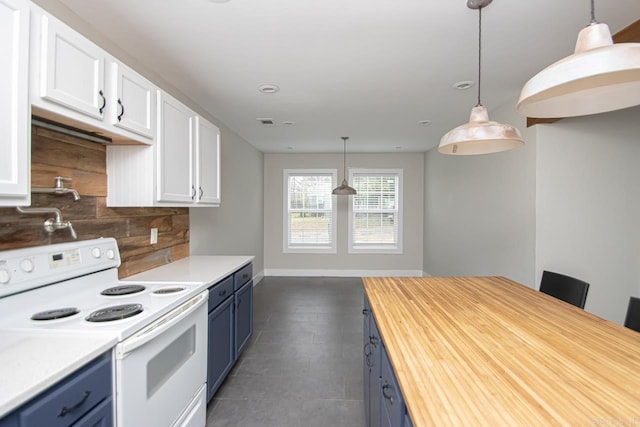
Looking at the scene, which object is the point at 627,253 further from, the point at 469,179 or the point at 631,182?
the point at 469,179

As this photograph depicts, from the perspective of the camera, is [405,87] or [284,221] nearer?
[405,87]

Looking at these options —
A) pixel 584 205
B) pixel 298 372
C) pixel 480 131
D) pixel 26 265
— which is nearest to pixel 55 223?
pixel 26 265

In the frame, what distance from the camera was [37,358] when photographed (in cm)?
103

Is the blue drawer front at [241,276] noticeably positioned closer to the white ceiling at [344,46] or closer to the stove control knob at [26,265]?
the stove control knob at [26,265]

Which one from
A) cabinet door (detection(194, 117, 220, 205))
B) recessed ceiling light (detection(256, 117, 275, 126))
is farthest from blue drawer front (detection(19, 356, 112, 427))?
recessed ceiling light (detection(256, 117, 275, 126))

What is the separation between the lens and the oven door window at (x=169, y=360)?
148 centimetres

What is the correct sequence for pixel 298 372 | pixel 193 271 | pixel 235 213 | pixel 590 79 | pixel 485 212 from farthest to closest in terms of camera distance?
1. pixel 235 213
2. pixel 485 212
3. pixel 298 372
4. pixel 193 271
5. pixel 590 79

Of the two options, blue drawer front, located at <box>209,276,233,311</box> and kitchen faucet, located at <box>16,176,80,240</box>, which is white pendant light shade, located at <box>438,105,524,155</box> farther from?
kitchen faucet, located at <box>16,176,80,240</box>

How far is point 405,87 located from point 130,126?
2.26 metres

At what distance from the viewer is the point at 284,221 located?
6.53 metres

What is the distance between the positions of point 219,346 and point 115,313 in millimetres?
1058

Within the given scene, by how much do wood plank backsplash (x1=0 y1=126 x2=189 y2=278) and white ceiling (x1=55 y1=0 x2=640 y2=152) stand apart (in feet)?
2.65

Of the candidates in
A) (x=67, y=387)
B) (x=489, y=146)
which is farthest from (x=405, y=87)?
(x=67, y=387)

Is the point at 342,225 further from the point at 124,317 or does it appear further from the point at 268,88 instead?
the point at 124,317
